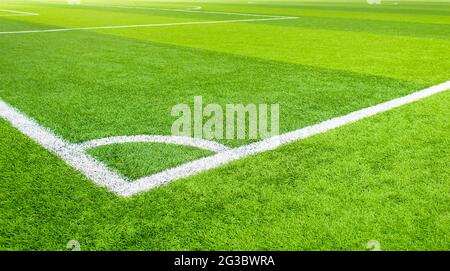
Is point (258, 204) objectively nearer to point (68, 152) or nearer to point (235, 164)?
point (235, 164)

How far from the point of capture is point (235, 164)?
269 cm

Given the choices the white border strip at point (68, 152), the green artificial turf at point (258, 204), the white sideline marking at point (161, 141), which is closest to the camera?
the green artificial turf at point (258, 204)

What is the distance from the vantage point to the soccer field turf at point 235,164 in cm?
200

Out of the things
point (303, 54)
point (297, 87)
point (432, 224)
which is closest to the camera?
point (432, 224)

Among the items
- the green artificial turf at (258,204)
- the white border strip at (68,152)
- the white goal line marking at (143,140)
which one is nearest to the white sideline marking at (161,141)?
the white goal line marking at (143,140)

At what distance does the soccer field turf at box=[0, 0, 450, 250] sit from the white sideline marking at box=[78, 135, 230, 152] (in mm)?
76

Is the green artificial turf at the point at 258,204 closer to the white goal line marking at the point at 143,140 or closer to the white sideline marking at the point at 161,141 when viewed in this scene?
the white goal line marking at the point at 143,140

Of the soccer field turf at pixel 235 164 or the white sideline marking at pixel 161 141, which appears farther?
the white sideline marking at pixel 161 141

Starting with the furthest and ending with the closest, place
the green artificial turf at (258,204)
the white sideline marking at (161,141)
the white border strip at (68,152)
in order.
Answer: the white sideline marking at (161,141) → the white border strip at (68,152) → the green artificial turf at (258,204)

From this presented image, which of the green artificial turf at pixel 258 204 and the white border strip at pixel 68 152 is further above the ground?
the white border strip at pixel 68 152
